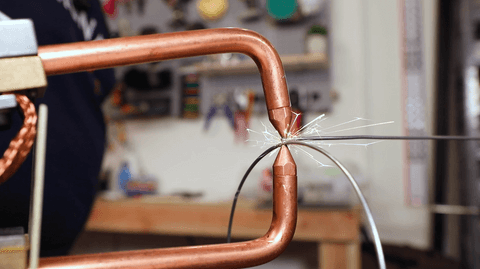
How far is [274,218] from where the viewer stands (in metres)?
0.26

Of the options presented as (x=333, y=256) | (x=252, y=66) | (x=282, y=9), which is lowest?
(x=333, y=256)

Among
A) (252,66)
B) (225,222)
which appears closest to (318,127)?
(252,66)

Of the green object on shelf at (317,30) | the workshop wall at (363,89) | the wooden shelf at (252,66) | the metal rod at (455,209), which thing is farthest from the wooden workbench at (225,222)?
the green object on shelf at (317,30)

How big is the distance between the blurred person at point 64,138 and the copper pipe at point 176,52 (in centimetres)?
15

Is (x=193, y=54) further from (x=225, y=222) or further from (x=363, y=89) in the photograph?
(x=363, y=89)

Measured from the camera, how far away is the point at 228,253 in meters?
0.24

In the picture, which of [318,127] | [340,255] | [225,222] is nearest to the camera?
[340,255]

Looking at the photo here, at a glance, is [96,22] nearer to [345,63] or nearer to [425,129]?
[345,63]

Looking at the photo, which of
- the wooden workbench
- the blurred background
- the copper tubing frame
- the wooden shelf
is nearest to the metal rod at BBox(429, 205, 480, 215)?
the blurred background

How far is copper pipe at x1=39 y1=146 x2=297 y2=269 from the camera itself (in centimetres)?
23

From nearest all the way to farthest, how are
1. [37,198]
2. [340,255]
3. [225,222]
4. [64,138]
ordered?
[37,198] < [64,138] < [340,255] < [225,222]

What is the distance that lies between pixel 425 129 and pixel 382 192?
35 centimetres

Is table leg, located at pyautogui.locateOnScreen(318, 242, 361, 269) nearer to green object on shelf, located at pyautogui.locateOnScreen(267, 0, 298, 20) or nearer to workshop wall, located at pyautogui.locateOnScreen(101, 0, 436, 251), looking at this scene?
workshop wall, located at pyautogui.locateOnScreen(101, 0, 436, 251)

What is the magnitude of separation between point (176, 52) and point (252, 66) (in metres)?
1.37
